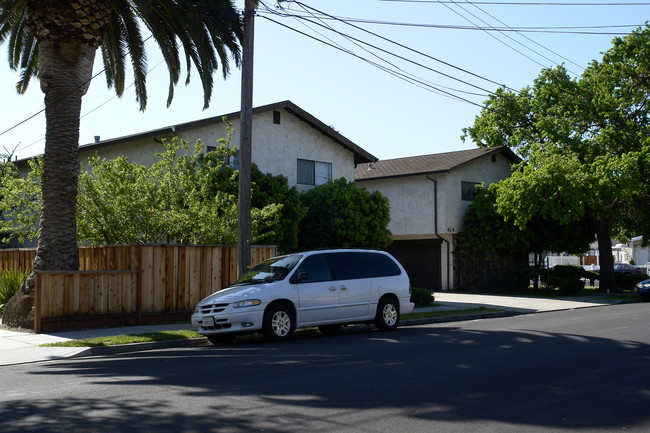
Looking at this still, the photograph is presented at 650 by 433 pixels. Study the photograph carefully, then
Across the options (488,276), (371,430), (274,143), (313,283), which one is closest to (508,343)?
(313,283)

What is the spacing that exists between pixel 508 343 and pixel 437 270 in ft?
71.6

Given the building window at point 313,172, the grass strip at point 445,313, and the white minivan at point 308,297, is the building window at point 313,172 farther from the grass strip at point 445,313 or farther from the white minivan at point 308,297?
the white minivan at point 308,297

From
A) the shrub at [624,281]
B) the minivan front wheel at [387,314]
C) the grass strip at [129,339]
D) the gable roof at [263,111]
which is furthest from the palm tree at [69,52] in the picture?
the shrub at [624,281]

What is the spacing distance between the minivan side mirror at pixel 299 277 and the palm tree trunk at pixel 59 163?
5.75 meters

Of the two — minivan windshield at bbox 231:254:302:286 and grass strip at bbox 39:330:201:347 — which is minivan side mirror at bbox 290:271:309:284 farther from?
grass strip at bbox 39:330:201:347

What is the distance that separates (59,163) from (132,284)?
3323 mm

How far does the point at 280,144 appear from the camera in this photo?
26.3m

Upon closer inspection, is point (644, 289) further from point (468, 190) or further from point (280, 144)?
point (280, 144)

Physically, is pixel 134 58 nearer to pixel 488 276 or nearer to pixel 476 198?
pixel 476 198

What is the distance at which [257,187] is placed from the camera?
22141 mm

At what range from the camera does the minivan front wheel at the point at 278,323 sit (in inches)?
513

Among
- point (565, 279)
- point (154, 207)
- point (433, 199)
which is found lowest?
point (565, 279)

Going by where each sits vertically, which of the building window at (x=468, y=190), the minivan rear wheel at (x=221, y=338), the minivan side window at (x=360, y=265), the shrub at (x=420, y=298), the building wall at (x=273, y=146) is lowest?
the minivan rear wheel at (x=221, y=338)

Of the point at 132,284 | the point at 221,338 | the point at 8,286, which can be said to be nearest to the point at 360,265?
the point at 221,338
